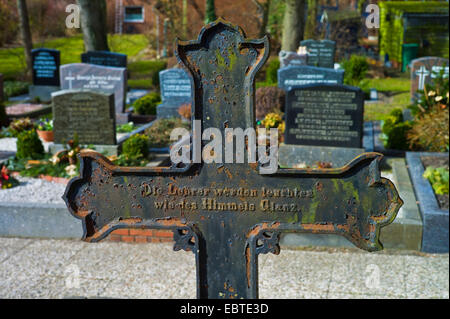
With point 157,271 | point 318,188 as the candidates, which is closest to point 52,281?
point 157,271

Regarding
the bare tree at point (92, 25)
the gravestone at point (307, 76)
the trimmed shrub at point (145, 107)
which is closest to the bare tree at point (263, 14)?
the bare tree at point (92, 25)

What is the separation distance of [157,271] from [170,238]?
0.85 metres

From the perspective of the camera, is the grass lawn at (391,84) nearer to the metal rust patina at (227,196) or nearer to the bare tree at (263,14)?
the bare tree at (263,14)

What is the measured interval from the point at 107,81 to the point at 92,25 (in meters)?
6.26

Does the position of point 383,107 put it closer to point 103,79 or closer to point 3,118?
point 103,79

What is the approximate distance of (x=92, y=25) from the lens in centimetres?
1927

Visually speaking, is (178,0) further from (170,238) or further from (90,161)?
(90,161)

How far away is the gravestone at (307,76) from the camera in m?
13.4

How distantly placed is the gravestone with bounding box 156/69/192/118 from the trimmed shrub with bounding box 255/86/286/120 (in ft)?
5.16

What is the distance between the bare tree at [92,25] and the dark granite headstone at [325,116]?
38.6 ft

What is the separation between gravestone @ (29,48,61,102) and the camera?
17.7 metres

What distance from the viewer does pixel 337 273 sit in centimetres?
602

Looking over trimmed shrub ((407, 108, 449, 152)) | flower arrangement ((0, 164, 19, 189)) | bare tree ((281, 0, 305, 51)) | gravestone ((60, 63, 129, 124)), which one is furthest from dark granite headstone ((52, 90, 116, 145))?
bare tree ((281, 0, 305, 51))

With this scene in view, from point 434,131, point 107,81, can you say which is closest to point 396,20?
point 107,81
